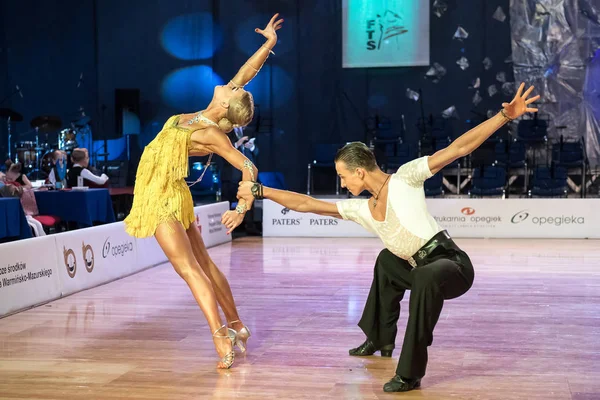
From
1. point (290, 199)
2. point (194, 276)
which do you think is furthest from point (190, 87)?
point (290, 199)

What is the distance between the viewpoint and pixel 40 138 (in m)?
14.8

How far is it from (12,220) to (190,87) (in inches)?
300

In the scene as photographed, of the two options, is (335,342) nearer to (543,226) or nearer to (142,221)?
(142,221)

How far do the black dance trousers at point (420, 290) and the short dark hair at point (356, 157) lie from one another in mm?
569

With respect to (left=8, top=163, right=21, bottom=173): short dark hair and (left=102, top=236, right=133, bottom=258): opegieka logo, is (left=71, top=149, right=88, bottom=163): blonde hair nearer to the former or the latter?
(left=8, top=163, right=21, bottom=173): short dark hair

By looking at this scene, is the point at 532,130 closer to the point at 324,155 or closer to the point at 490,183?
the point at 490,183

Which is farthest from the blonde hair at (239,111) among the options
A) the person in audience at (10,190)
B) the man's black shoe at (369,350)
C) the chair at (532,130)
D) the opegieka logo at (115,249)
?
the chair at (532,130)

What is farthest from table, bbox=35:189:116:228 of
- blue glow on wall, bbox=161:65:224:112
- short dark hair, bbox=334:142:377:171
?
blue glow on wall, bbox=161:65:224:112

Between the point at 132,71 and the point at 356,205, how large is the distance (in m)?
Result: 11.5

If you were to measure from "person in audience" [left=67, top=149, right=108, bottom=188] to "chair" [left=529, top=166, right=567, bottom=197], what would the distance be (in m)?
6.83

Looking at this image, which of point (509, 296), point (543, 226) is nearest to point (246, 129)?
point (543, 226)

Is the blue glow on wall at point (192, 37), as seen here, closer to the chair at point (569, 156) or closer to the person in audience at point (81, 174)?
the person in audience at point (81, 174)

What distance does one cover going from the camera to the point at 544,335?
496 centimetres

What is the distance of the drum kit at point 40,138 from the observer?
41.2 feet
